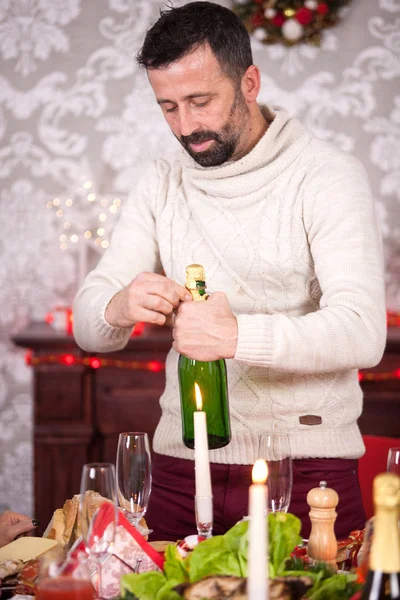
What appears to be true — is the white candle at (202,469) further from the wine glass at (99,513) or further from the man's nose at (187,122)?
the man's nose at (187,122)

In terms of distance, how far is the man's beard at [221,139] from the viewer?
1.74m

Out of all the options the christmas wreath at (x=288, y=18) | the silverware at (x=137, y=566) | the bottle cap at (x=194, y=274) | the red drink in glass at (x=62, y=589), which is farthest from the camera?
the christmas wreath at (x=288, y=18)

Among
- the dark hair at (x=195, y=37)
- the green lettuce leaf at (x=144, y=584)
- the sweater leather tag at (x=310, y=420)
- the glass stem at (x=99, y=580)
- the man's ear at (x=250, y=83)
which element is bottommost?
the glass stem at (x=99, y=580)

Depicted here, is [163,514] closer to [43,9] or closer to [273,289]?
[273,289]

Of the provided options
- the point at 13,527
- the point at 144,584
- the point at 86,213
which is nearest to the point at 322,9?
the point at 86,213

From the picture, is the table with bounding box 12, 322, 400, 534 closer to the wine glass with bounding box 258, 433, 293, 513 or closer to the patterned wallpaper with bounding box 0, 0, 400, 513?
the patterned wallpaper with bounding box 0, 0, 400, 513

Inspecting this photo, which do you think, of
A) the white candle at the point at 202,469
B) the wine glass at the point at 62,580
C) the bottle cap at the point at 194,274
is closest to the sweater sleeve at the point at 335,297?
the bottle cap at the point at 194,274

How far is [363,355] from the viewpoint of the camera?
1.58m

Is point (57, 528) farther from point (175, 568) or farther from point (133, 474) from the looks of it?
point (175, 568)

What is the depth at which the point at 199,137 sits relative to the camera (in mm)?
1732

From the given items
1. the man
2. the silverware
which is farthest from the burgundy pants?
the silverware

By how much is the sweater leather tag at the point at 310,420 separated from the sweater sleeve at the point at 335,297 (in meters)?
0.17

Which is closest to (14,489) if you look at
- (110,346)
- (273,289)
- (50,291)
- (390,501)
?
(50,291)

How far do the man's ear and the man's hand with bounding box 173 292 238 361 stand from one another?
0.51 metres
